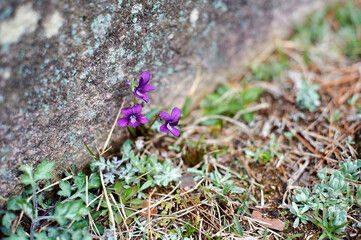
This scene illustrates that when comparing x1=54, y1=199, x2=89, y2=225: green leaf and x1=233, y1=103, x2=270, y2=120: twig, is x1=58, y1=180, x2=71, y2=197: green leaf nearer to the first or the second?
x1=54, y1=199, x2=89, y2=225: green leaf

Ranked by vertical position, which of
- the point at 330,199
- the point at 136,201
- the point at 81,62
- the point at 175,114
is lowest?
the point at 330,199

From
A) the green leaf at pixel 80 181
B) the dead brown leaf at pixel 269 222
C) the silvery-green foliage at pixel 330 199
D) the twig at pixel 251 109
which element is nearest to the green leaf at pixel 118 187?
the green leaf at pixel 80 181

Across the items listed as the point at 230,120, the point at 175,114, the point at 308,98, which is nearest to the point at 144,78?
the point at 175,114

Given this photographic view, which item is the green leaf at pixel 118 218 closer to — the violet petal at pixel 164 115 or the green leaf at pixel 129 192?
the green leaf at pixel 129 192

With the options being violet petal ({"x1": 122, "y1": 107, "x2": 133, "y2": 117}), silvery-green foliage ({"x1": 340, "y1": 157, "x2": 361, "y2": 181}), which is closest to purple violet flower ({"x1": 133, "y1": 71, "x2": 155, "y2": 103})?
violet petal ({"x1": 122, "y1": 107, "x2": 133, "y2": 117})

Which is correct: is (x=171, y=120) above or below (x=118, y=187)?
above

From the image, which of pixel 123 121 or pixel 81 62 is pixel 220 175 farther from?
pixel 81 62
